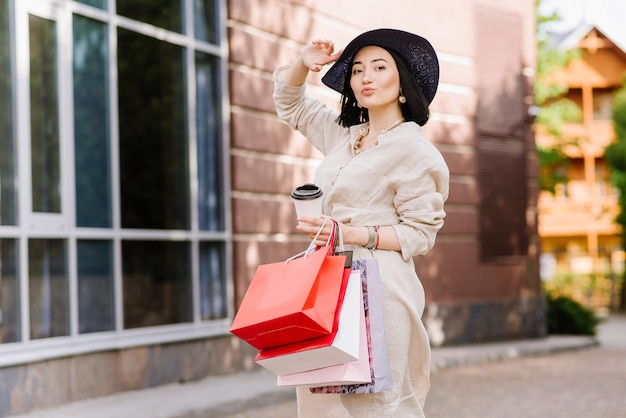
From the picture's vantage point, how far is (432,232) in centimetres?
372

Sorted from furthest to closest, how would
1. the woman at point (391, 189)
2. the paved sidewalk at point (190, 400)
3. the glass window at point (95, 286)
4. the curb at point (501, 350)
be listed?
the curb at point (501, 350) < the glass window at point (95, 286) < the paved sidewalk at point (190, 400) < the woman at point (391, 189)

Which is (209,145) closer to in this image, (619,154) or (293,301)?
(293,301)

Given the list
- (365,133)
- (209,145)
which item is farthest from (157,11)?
(365,133)

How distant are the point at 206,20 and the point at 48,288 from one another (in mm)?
3835

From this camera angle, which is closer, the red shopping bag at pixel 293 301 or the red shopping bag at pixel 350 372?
the red shopping bag at pixel 293 301

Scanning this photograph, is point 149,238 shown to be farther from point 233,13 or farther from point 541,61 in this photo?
point 541,61

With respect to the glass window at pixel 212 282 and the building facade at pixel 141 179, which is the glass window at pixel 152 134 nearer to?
the building facade at pixel 141 179

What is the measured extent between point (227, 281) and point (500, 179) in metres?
7.21

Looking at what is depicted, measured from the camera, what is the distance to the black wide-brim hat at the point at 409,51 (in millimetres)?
3809

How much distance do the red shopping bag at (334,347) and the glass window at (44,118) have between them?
19.2 ft

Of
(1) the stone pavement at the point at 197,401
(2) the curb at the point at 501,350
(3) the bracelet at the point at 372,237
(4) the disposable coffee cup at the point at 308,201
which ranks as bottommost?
(2) the curb at the point at 501,350

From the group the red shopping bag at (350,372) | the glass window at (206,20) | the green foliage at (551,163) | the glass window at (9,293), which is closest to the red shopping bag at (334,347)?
the red shopping bag at (350,372)

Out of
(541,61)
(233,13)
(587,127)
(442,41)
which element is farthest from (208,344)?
(587,127)

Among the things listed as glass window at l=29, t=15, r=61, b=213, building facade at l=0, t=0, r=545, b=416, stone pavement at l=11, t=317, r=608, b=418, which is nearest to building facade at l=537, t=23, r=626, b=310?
building facade at l=0, t=0, r=545, b=416
